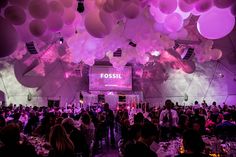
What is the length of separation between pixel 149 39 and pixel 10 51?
2880 mm

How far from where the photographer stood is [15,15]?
380 cm

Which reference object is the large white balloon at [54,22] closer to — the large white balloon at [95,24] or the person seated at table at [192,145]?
the large white balloon at [95,24]

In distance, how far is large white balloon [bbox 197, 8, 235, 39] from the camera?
434 centimetres

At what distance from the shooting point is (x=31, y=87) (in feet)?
60.2

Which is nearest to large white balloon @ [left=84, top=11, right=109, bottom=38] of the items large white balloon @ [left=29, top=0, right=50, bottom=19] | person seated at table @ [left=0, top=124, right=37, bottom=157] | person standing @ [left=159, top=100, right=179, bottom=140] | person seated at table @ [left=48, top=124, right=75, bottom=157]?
large white balloon @ [left=29, top=0, right=50, bottom=19]

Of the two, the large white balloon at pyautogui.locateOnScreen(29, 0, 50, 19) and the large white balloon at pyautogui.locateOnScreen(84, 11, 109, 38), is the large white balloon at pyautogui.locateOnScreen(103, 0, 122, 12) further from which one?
the large white balloon at pyautogui.locateOnScreen(29, 0, 50, 19)

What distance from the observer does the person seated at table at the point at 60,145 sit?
3285 millimetres

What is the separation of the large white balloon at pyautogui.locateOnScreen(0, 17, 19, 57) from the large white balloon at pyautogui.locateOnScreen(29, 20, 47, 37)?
0.59 m

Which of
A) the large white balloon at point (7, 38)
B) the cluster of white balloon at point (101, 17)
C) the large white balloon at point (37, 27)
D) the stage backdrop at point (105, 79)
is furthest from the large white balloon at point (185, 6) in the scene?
the stage backdrop at point (105, 79)

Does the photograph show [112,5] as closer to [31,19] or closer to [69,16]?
[69,16]

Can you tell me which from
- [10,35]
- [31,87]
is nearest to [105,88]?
[31,87]

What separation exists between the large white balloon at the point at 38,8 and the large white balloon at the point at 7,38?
1.46ft

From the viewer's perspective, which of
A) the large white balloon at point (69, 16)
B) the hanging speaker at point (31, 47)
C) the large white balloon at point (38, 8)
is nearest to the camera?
the large white balloon at point (38, 8)

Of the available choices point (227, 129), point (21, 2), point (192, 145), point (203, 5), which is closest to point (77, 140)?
point (21, 2)
